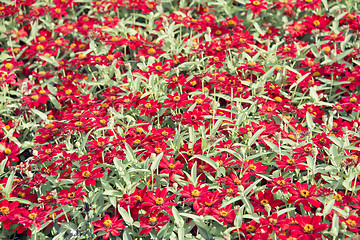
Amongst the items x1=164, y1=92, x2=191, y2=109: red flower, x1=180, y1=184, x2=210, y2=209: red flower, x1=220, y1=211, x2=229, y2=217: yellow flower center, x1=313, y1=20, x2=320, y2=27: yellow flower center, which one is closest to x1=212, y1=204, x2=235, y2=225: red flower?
x1=220, y1=211, x2=229, y2=217: yellow flower center

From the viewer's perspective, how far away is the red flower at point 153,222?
84.1 inches

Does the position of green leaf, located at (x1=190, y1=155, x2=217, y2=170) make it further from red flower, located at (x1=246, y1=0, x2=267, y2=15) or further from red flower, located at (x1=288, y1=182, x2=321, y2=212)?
red flower, located at (x1=246, y1=0, x2=267, y2=15)

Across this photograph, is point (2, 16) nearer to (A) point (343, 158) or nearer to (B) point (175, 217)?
(B) point (175, 217)

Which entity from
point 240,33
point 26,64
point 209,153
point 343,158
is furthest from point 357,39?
point 26,64

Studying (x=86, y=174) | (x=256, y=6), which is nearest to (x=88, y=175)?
(x=86, y=174)

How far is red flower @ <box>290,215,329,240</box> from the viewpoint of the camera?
6.46 ft

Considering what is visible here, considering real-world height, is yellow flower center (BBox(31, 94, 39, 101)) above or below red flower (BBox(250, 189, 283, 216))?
above

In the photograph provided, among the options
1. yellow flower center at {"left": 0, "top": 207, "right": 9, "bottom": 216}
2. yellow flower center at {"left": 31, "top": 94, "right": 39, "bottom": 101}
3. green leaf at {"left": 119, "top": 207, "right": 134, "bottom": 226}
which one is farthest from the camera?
yellow flower center at {"left": 31, "top": 94, "right": 39, "bottom": 101}

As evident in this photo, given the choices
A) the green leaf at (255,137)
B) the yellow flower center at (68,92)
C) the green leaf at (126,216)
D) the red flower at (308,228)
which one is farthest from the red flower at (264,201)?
the yellow flower center at (68,92)

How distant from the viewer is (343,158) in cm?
231

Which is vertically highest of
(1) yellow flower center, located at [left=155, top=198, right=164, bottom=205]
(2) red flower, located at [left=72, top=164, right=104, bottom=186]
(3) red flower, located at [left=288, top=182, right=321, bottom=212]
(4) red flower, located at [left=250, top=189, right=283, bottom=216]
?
(2) red flower, located at [left=72, top=164, right=104, bottom=186]

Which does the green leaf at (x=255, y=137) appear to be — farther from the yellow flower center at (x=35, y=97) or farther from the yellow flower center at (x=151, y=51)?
the yellow flower center at (x=35, y=97)

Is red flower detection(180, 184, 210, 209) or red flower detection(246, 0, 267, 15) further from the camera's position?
red flower detection(246, 0, 267, 15)

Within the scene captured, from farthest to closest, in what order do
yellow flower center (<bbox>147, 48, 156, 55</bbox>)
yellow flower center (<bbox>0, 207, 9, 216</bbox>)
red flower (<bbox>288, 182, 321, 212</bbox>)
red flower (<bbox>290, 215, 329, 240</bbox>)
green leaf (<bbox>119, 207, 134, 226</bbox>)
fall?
1. yellow flower center (<bbox>147, 48, 156, 55</bbox>)
2. yellow flower center (<bbox>0, 207, 9, 216</bbox>)
3. green leaf (<bbox>119, 207, 134, 226</bbox>)
4. red flower (<bbox>288, 182, 321, 212</bbox>)
5. red flower (<bbox>290, 215, 329, 240</bbox>)
